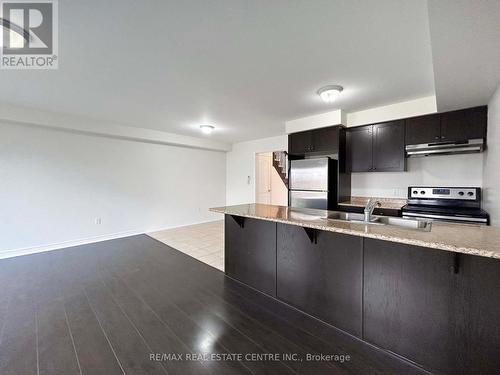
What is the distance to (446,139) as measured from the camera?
297cm

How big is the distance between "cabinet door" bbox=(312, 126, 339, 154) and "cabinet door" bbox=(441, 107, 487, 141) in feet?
4.65

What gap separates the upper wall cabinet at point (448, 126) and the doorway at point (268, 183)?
12.2 ft

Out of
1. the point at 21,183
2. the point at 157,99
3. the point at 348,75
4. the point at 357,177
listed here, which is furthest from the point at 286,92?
the point at 21,183

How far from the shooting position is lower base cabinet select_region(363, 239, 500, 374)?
1.26 metres

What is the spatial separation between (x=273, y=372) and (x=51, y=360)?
158 cm

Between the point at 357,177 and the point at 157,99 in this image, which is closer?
the point at 157,99

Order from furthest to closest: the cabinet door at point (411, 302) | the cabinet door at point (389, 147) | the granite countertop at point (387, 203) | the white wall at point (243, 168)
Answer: the white wall at point (243, 168) < the granite countertop at point (387, 203) < the cabinet door at point (389, 147) < the cabinet door at point (411, 302)

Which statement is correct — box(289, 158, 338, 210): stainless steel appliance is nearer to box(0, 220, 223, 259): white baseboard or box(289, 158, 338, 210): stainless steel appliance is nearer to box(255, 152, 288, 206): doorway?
box(255, 152, 288, 206): doorway

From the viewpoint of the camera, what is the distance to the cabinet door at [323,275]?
5.84 feet

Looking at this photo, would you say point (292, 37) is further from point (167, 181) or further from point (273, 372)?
point (167, 181)

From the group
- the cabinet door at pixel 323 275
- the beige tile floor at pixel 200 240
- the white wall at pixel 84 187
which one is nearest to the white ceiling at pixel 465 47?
the cabinet door at pixel 323 275

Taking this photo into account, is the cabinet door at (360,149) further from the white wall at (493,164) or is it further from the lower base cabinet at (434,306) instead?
the lower base cabinet at (434,306)

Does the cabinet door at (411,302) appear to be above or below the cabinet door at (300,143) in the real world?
below

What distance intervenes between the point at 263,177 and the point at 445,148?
4293mm
